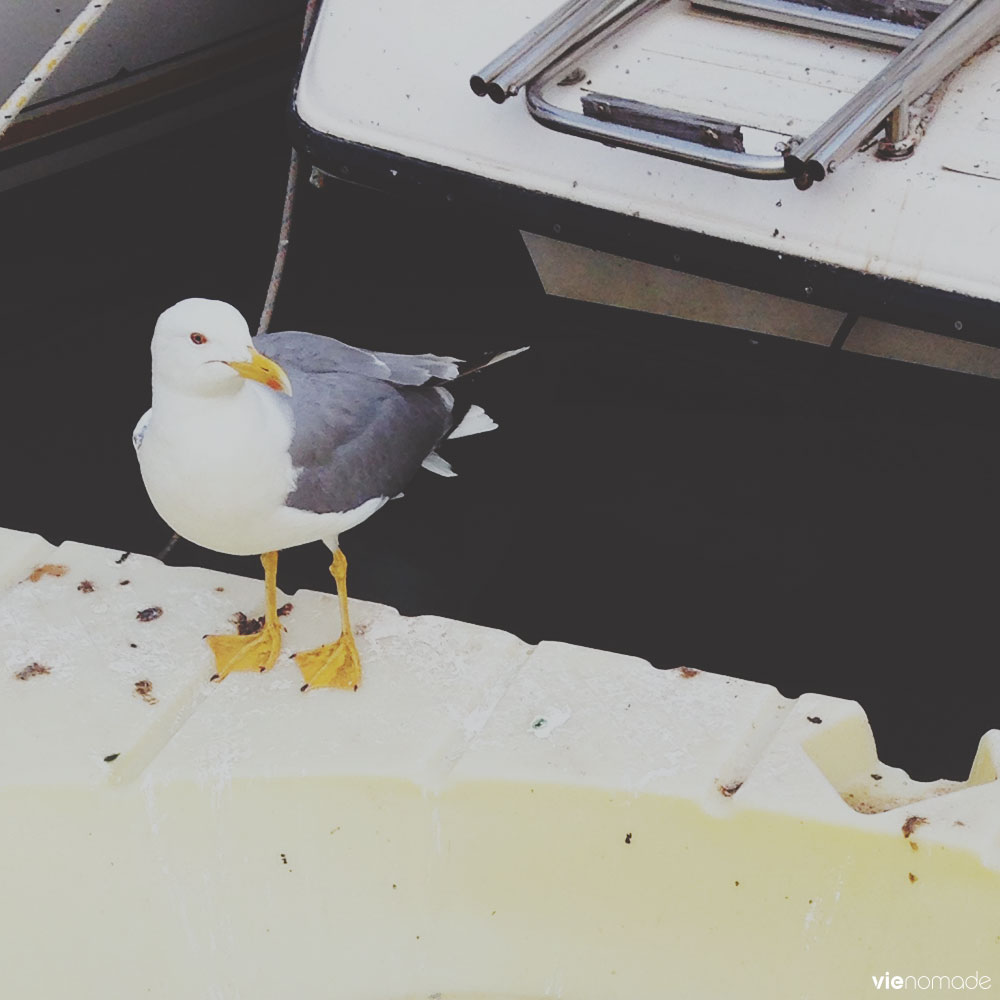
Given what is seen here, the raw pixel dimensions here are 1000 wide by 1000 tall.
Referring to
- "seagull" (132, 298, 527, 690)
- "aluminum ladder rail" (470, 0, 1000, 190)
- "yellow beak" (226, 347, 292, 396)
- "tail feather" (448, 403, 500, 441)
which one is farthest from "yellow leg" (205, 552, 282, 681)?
"aluminum ladder rail" (470, 0, 1000, 190)

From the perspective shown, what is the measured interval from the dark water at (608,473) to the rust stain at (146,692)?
138 cm

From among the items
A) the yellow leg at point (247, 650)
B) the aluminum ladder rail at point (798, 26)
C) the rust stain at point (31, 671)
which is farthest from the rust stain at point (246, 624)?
the aluminum ladder rail at point (798, 26)

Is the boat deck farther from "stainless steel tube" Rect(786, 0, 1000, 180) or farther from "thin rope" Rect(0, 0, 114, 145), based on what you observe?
"thin rope" Rect(0, 0, 114, 145)

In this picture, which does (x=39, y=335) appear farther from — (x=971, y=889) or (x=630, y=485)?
(x=971, y=889)

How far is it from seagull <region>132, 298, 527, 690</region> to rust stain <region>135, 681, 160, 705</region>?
10cm

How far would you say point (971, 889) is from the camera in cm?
171

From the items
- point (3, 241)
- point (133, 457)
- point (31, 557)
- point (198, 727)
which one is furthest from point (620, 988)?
point (3, 241)

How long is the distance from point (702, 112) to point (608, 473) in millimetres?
1242

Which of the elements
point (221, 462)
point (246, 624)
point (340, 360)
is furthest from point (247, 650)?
point (340, 360)

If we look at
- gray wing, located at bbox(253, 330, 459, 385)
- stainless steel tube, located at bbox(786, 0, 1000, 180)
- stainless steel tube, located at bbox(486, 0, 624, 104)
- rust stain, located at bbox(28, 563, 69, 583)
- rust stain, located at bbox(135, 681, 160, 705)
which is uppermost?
stainless steel tube, located at bbox(486, 0, 624, 104)

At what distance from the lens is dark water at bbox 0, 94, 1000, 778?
10.7 ft

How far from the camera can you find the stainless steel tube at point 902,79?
2.39m

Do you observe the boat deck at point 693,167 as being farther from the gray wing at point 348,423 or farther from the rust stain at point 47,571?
the rust stain at point 47,571

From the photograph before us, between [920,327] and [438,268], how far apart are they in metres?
2.18
